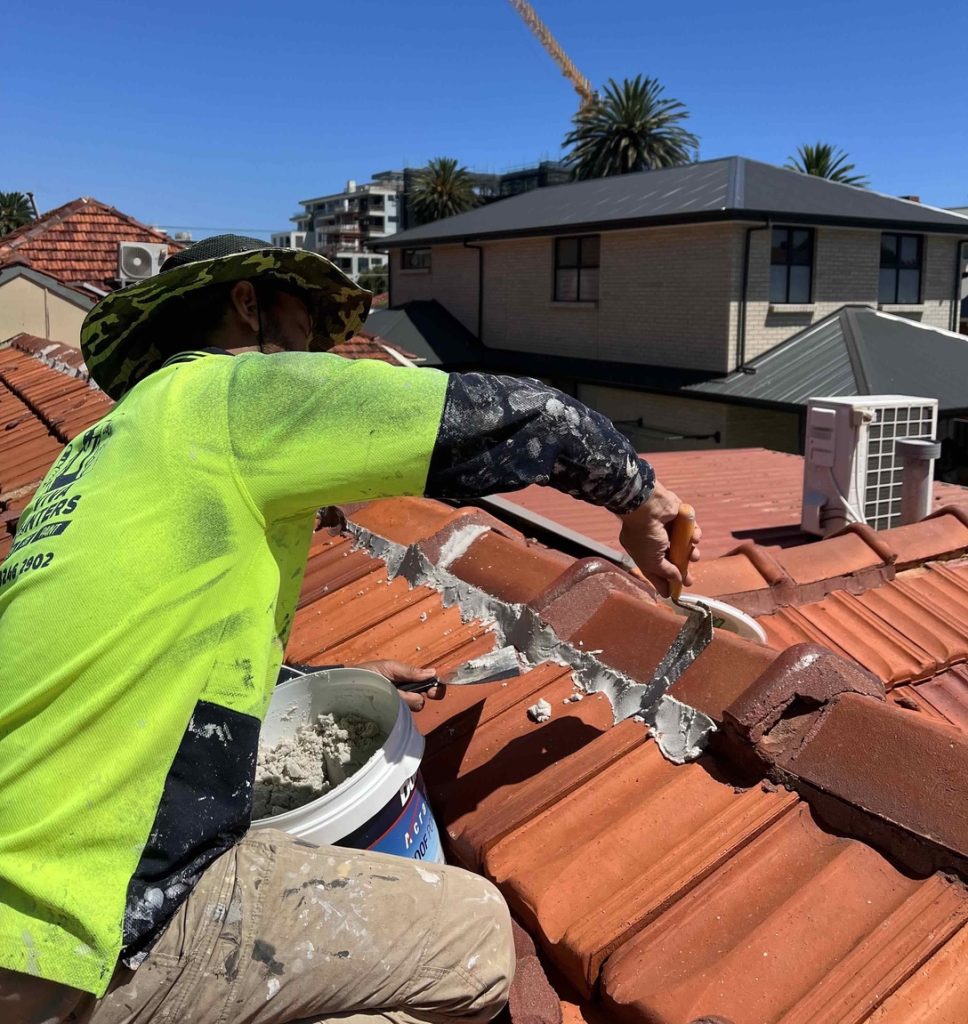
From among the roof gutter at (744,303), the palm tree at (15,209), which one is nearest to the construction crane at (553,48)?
the palm tree at (15,209)

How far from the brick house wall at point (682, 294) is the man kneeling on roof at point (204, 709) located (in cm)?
1837

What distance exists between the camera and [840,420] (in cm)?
646

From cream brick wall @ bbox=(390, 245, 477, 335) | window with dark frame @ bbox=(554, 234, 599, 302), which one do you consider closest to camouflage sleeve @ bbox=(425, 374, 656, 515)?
window with dark frame @ bbox=(554, 234, 599, 302)

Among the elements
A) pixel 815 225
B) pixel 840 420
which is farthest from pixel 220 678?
pixel 815 225

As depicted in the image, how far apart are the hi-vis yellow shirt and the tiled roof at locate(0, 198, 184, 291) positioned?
1324 cm

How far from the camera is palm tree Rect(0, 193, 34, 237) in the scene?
5692 centimetres

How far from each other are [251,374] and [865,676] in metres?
1.69

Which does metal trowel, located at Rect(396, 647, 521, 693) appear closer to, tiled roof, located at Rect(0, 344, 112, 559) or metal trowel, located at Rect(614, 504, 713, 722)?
metal trowel, located at Rect(614, 504, 713, 722)

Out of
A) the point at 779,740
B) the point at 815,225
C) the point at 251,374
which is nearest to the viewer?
the point at 251,374

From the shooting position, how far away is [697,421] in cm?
1977

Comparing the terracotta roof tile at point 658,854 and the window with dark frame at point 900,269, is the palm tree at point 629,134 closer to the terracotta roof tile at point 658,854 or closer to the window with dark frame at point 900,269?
the window with dark frame at point 900,269

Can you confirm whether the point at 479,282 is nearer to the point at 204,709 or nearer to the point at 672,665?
the point at 672,665

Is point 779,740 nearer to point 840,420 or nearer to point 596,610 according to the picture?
point 596,610

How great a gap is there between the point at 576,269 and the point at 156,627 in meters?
22.7
